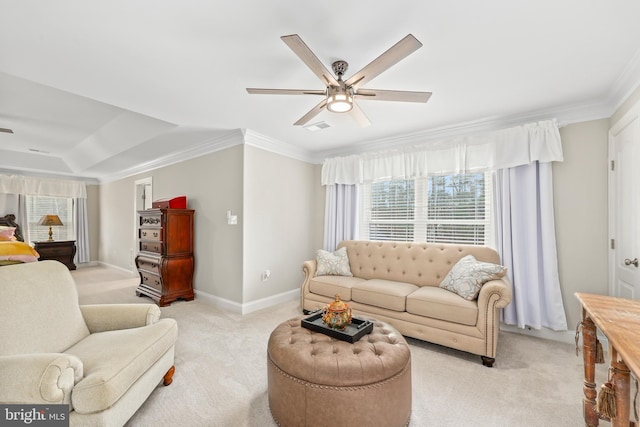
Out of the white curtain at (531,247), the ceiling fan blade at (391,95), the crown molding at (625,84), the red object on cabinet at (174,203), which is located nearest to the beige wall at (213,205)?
the red object on cabinet at (174,203)

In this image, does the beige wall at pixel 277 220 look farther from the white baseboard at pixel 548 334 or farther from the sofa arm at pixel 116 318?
the white baseboard at pixel 548 334

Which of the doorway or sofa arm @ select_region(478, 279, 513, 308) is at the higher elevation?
the doorway

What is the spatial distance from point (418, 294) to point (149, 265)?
12.7ft

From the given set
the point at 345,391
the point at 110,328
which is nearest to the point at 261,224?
the point at 110,328

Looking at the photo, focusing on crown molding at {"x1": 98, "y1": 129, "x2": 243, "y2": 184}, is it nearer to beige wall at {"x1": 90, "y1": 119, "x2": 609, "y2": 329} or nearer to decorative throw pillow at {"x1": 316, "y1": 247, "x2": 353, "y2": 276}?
beige wall at {"x1": 90, "y1": 119, "x2": 609, "y2": 329}

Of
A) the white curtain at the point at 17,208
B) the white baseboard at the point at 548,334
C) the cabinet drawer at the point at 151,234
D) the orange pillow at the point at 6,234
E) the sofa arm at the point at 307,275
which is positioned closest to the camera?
the white baseboard at the point at 548,334

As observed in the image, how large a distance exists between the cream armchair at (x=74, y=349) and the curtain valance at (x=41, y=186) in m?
6.30

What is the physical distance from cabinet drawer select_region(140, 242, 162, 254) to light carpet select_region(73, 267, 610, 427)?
1.48 m

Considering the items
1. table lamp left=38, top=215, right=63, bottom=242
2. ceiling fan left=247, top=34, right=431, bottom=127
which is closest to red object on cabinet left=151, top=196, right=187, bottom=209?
ceiling fan left=247, top=34, right=431, bottom=127

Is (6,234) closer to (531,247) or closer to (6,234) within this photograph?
(6,234)

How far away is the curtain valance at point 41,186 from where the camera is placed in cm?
606

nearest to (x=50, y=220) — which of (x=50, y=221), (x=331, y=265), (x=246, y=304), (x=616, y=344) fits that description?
(x=50, y=221)

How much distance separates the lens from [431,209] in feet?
12.6

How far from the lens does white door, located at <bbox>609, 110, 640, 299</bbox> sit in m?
2.26
